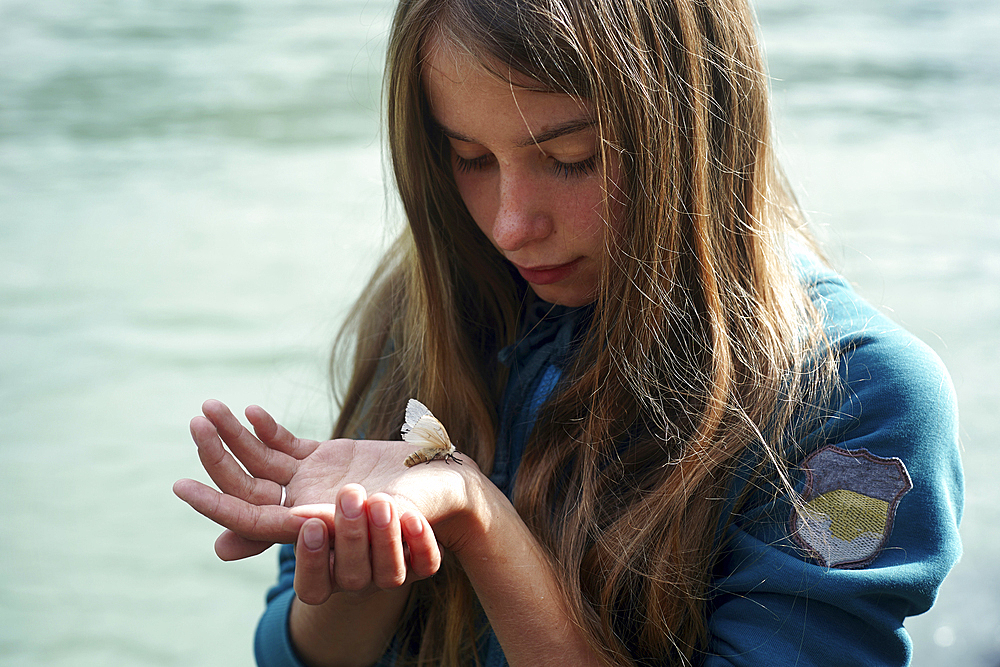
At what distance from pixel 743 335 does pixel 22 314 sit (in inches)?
170

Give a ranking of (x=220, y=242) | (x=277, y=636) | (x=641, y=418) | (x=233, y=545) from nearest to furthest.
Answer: (x=233, y=545), (x=641, y=418), (x=277, y=636), (x=220, y=242)

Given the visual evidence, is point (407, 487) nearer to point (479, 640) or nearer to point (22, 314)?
point (479, 640)

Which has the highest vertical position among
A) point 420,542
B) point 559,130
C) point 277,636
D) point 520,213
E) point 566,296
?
point 559,130

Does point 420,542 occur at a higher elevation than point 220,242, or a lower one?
higher

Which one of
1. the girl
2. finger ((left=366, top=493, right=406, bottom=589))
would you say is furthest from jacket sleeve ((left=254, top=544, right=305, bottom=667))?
finger ((left=366, top=493, right=406, bottom=589))

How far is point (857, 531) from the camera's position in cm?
112

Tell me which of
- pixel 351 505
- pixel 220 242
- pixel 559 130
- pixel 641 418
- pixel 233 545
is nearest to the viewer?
pixel 351 505

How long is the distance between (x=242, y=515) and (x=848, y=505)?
768 mm

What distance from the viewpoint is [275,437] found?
1250 mm

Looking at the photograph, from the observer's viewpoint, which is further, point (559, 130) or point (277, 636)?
point (277, 636)

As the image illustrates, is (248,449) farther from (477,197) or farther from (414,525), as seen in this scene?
(477,197)

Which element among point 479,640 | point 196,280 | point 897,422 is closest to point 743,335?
point 897,422

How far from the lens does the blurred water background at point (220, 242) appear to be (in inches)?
128

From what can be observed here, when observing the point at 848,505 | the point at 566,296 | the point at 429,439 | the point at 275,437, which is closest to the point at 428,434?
the point at 429,439
